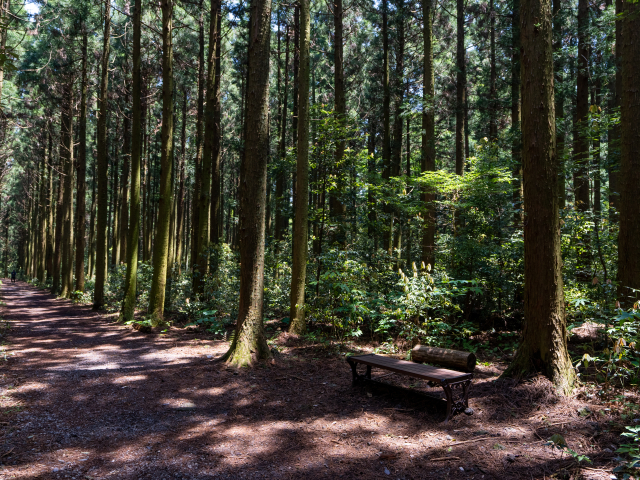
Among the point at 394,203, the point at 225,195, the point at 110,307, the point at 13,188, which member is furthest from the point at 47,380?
the point at 13,188

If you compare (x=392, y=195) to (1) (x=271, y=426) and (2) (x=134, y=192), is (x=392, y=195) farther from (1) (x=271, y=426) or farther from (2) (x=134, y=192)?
(1) (x=271, y=426)

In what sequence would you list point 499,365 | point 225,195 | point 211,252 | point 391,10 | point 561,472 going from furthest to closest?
point 225,195
point 391,10
point 211,252
point 499,365
point 561,472

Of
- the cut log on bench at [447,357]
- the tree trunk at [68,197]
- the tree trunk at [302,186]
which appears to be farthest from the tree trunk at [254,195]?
the tree trunk at [68,197]

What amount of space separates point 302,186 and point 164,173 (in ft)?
14.6

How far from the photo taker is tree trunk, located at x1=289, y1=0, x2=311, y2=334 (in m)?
8.92

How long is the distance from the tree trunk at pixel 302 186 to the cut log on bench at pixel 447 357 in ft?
11.8

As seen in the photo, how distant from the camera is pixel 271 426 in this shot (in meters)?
4.47

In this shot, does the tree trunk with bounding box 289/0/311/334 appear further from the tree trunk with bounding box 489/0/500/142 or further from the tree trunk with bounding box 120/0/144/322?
the tree trunk with bounding box 489/0/500/142

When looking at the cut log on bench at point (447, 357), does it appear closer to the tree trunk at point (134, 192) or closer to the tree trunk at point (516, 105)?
the tree trunk at point (516, 105)

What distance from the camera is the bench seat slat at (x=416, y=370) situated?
4.43 m

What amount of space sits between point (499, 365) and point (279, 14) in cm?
1678

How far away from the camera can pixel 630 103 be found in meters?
6.24

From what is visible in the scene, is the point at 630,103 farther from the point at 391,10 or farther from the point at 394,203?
the point at 391,10

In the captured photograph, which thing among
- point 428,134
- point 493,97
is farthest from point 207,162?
point 493,97
